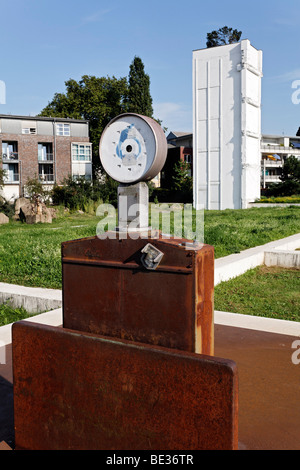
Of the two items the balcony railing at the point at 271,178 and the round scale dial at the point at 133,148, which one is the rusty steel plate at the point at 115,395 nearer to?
the round scale dial at the point at 133,148

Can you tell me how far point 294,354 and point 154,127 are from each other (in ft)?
7.68

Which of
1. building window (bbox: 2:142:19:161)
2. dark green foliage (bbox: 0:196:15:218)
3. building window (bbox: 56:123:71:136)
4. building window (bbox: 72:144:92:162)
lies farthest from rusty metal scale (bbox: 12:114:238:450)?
building window (bbox: 72:144:92:162)

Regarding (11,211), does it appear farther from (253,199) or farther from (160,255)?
(160,255)

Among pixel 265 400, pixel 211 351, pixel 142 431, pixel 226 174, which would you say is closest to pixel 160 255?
pixel 211 351

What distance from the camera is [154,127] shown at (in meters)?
2.64

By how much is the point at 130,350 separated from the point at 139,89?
40.7 m

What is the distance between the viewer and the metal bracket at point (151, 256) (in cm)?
240

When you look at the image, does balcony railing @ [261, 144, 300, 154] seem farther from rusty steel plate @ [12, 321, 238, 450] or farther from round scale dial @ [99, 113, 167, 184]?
rusty steel plate @ [12, 321, 238, 450]

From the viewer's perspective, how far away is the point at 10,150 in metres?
39.5

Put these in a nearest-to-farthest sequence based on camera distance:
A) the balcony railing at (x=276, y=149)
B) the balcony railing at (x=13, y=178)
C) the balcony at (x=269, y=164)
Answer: the balcony railing at (x=13, y=178) → the balcony at (x=269, y=164) → the balcony railing at (x=276, y=149)

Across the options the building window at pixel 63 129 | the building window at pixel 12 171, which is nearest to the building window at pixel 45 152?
the building window at pixel 63 129

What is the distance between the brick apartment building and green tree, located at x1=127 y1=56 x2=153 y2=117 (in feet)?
16.5

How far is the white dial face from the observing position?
2.66 metres
